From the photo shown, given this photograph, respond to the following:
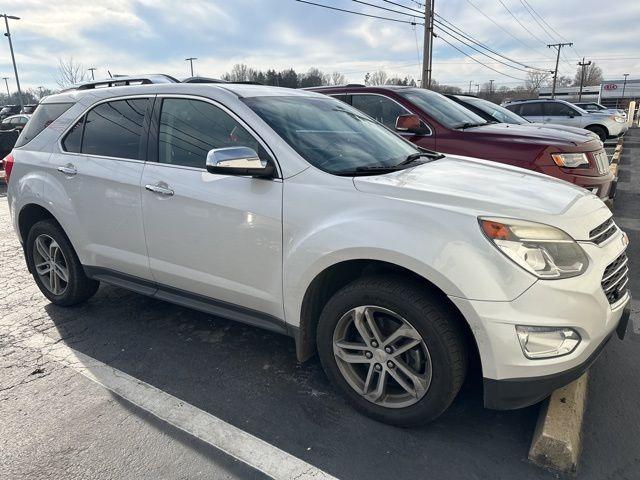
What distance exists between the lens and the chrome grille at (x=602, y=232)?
2376 millimetres

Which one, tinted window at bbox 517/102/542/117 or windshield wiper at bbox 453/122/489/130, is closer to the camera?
windshield wiper at bbox 453/122/489/130

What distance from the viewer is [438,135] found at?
5637 millimetres

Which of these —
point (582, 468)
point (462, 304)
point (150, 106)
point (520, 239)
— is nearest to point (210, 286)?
point (150, 106)

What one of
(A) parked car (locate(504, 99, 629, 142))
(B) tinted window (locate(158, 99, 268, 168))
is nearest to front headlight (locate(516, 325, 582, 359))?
(B) tinted window (locate(158, 99, 268, 168))

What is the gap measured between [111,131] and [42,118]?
3.37ft

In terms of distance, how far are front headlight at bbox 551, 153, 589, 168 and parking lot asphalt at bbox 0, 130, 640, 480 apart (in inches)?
78.3

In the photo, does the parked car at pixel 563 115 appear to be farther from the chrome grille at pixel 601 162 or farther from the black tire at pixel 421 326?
the black tire at pixel 421 326

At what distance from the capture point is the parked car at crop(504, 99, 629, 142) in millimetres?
16484

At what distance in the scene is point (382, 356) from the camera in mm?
2539

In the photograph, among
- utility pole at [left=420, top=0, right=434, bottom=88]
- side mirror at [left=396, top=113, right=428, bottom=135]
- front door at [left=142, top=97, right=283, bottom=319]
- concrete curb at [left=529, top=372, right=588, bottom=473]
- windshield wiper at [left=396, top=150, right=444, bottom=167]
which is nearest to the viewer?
concrete curb at [left=529, top=372, right=588, bottom=473]

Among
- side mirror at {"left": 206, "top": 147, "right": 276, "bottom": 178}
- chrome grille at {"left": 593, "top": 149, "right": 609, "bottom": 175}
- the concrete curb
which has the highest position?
side mirror at {"left": 206, "top": 147, "right": 276, "bottom": 178}

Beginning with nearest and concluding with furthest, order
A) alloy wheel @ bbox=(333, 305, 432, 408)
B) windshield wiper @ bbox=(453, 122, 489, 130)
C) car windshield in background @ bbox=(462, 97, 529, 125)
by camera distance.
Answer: alloy wheel @ bbox=(333, 305, 432, 408) < windshield wiper @ bbox=(453, 122, 489, 130) < car windshield in background @ bbox=(462, 97, 529, 125)

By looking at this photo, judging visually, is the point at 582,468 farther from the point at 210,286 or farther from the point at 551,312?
the point at 210,286

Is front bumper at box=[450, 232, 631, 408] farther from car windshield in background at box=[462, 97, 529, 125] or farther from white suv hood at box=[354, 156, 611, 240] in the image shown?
car windshield in background at box=[462, 97, 529, 125]
